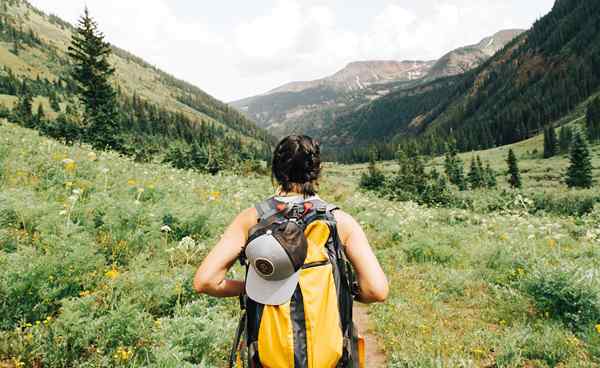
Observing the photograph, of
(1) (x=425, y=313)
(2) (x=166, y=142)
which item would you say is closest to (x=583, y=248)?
(1) (x=425, y=313)

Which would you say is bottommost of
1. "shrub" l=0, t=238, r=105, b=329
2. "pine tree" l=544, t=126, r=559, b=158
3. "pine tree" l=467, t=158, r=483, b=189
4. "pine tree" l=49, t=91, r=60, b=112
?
"pine tree" l=467, t=158, r=483, b=189

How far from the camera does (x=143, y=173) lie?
1090cm

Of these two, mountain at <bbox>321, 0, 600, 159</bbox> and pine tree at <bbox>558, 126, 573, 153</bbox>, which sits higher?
mountain at <bbox>321, 0, 600, 159</bbox>

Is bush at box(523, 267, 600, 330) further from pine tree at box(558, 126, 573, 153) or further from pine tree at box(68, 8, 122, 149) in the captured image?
pine tree at box(558, 126, 573, 153)

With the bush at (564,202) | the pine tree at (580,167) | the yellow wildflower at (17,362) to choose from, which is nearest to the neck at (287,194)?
the yellow wildflower at (17,362)

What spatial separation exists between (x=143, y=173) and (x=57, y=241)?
21.4 ft

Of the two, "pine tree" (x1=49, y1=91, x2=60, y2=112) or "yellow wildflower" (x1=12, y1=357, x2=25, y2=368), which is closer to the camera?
"yellow wildflower" (x1=12, y1=357, x2=25, y2=368)

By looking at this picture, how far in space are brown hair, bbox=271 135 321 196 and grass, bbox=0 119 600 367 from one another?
7.39 ft

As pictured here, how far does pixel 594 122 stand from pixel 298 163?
416 feet

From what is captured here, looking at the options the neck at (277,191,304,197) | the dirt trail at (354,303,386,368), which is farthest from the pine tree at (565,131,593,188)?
the neck at (277,191,304,197)

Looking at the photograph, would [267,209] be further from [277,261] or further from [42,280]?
[42,280]

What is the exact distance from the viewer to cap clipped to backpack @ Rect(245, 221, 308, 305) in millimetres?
2100

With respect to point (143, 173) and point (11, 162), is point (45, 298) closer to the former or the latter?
point (11, 162)

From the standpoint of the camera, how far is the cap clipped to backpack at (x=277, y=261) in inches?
82.7
